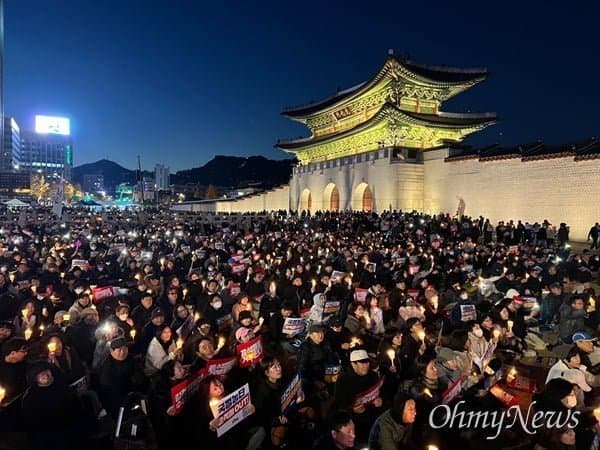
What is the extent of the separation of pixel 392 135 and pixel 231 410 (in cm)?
3358

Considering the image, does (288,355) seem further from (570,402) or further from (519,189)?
(519,189)

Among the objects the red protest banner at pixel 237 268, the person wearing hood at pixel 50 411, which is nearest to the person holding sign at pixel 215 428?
the person wearing hood at pixel 50 411

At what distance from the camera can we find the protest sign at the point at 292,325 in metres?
7.29

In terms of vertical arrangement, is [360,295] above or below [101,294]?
below

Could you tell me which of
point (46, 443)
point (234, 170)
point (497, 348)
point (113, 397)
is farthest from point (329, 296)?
point (234, 170)

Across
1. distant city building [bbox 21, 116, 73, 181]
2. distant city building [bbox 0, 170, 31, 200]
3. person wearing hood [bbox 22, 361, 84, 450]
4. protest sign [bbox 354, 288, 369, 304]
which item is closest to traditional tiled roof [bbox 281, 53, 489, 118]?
protest sign [bbox 354, 288, 369, 304]

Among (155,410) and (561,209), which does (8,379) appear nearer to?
(155,410)

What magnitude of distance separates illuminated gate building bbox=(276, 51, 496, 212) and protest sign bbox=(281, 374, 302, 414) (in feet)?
97.2

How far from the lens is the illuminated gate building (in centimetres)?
3334

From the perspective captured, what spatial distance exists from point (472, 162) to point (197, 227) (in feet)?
61.7

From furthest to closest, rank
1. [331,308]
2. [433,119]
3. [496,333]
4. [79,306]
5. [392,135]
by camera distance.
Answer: [392,135], [433,119], [331,308], [79,306], [496,333]

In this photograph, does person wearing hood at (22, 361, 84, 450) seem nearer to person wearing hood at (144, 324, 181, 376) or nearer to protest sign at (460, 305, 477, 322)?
person wearing hood at (144, 324, 181, 376)

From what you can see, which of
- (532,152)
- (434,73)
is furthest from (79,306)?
(434,73)

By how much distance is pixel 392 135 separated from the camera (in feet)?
116
